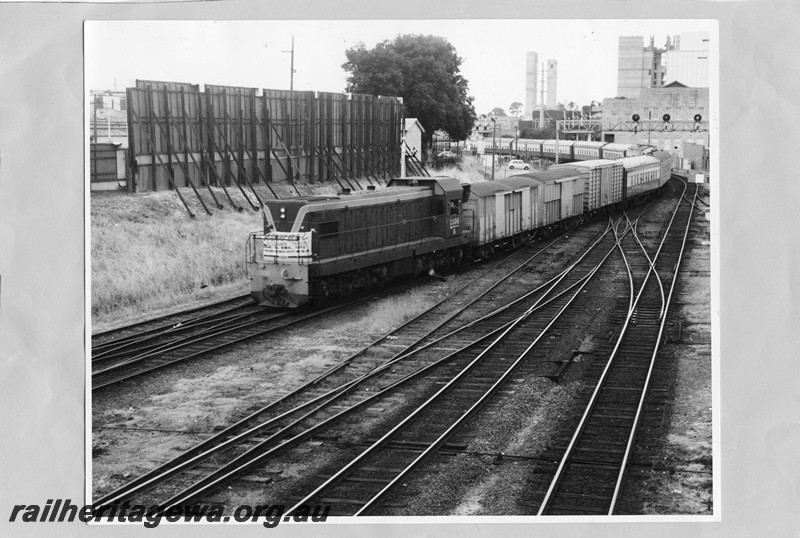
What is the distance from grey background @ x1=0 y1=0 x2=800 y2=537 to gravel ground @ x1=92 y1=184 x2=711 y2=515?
476mm

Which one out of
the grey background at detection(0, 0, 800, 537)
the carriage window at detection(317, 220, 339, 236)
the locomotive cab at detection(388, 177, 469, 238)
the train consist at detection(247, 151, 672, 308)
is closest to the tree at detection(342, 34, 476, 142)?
the locomotive cab at detection(388, 177, 469, 238)

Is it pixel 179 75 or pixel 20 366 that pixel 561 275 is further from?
pixel 20 366

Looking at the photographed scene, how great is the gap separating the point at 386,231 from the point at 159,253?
364 centimetres

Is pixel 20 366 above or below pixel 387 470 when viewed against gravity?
above

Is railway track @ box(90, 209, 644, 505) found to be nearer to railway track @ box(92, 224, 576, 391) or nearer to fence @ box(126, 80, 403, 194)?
railway track @ box(92, 224, 576, 391)

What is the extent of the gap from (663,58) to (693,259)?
614 centimetres

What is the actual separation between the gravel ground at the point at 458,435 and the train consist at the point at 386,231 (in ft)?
4.27

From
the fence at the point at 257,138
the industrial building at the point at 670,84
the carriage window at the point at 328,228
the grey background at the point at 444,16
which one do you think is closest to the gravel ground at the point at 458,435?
the grey background at the point at 444,16

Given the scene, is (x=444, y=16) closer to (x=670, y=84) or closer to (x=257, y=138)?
(x=670, y=84)

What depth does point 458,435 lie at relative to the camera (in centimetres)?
796

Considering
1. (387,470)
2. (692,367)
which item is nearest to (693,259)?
(692,367)

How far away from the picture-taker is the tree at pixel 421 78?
8.48 meters

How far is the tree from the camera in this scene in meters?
8.48

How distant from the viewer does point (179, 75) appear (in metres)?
7.90
